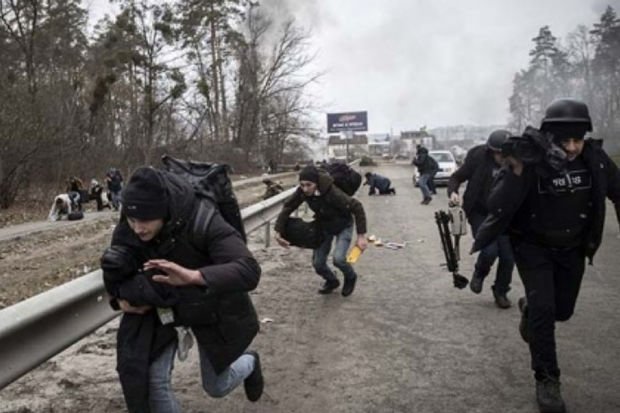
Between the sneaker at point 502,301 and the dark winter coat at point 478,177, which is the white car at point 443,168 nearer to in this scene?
the dark winter coat at point 478,177

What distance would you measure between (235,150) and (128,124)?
499 inches

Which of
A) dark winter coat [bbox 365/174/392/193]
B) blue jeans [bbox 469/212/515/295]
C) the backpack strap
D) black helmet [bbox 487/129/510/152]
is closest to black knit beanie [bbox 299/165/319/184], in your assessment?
blue jeans [bbox 469/212/515/295]

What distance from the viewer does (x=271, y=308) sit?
21.7ft

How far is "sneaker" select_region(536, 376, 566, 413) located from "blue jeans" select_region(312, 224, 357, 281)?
3.41 m

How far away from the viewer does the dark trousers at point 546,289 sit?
13.3ft

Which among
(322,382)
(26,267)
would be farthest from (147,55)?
(322,382)

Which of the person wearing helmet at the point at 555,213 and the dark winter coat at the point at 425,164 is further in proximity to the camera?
the dark winter coat at the point at 425,164

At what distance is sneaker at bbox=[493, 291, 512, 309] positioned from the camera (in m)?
→ 6.45

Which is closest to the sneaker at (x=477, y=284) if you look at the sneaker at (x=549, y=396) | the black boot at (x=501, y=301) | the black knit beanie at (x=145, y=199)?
the black boot at (x=501, y=301)

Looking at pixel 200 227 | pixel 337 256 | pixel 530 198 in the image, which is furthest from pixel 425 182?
pixel 200 227

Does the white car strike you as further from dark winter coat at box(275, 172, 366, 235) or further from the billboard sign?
the billboard sign

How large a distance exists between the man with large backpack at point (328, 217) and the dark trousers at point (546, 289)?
2994 millimetres

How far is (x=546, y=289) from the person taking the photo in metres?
4.12

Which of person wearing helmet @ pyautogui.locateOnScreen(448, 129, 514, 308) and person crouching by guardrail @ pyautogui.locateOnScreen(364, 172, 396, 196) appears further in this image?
person crouching by guardrail @ pyautogui.locateOnScreen(364, 172, 396, 196)
